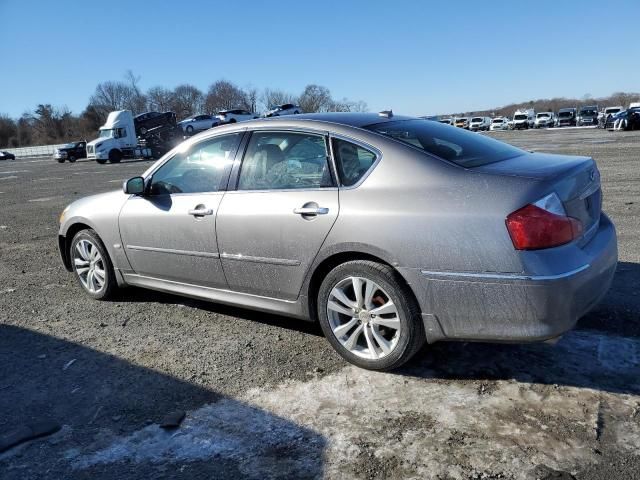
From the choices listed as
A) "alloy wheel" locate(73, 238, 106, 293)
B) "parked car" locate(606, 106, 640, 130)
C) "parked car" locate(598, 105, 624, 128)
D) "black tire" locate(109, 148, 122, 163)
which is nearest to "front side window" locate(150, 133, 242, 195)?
"alloy wheel" locate(73, 238, 106, 293)

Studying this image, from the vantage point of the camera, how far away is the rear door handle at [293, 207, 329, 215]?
11.2ft

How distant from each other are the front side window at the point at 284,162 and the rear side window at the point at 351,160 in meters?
0.09

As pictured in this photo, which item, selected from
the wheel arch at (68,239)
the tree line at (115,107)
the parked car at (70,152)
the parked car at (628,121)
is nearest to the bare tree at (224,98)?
the tree line at (115,107)

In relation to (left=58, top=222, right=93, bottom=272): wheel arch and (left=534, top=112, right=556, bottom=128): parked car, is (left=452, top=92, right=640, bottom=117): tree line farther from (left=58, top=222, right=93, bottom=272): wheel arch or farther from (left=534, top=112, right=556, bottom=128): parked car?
(left=58, top=222, right=93, bottom=272): wheel arch

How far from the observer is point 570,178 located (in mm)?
3086

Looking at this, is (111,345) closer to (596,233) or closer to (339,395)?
(339,395)

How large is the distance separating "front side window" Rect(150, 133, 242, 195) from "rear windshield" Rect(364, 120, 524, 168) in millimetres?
1188

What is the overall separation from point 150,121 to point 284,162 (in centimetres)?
3836

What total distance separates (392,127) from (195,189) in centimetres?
162

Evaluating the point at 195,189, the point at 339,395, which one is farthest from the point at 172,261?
the point at 339,395

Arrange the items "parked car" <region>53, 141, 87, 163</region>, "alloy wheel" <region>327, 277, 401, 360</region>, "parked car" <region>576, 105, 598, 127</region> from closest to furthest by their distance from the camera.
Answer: "alloy wheel" <region>327, 277, 401, 360</region> → "parked car" <region>53, 141, 87, 163</region> → "parked car" <region>576, 105, 598, 127</region>

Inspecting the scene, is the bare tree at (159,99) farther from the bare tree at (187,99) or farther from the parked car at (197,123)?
the parked car at (197,123)

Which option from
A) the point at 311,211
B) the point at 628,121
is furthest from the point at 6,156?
the point at 311,211

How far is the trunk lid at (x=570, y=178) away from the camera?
2990mm
